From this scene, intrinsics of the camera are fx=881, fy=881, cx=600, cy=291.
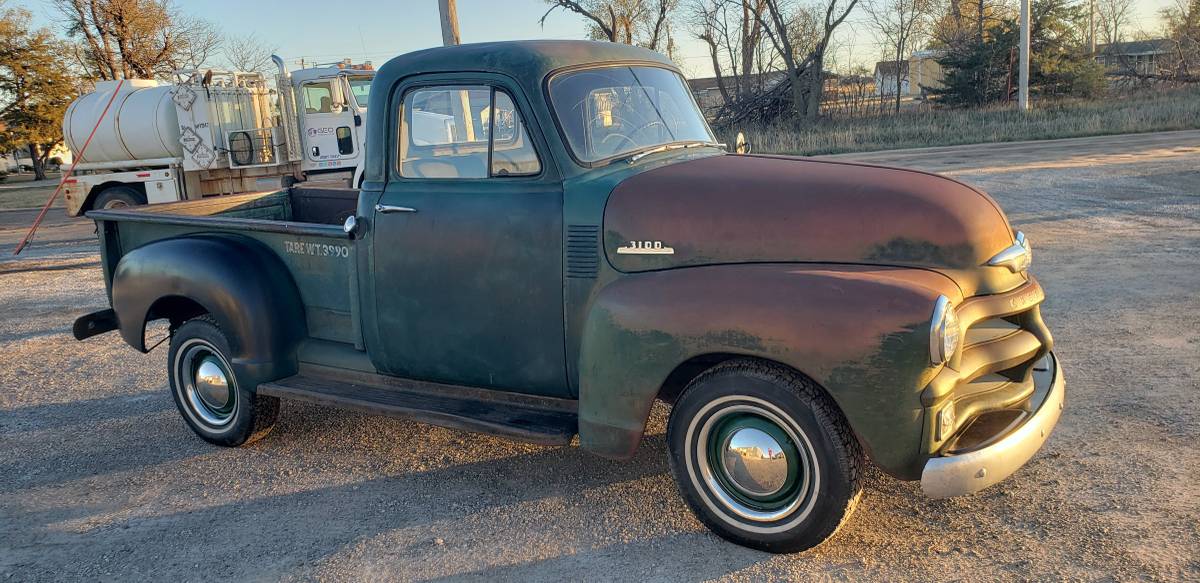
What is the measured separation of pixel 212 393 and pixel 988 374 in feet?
13.1

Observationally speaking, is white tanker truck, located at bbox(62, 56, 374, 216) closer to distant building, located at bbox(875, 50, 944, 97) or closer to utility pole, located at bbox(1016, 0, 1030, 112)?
utility pole, located at bbox(1016, 0, 1030, 112)

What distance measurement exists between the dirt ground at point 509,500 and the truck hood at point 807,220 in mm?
1028

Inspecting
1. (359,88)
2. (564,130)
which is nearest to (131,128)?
(359,88)

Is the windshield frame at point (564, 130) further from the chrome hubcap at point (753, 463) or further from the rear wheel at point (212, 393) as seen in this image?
the rear wheel at point (212, 393)

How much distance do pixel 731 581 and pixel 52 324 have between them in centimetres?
746

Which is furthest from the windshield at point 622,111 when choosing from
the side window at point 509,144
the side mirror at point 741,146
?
the side mirror at point 741,146

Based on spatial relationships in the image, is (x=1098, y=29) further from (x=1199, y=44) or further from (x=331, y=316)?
(x=331, y=316)

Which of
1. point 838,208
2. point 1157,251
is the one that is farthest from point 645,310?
point 1157,251

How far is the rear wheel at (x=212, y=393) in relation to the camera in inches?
189

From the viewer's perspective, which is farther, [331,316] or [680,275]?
[331,316]

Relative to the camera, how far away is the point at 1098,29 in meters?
49.2

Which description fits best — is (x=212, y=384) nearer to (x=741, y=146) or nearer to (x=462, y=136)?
(x=462, y=136)

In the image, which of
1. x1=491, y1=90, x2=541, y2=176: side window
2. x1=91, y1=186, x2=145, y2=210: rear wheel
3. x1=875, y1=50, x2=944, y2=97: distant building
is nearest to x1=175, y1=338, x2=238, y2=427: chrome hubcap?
x1=491, y1=90, x2=541, y2=176: side window

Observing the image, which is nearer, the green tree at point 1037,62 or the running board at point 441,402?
the running board at point 441,402
